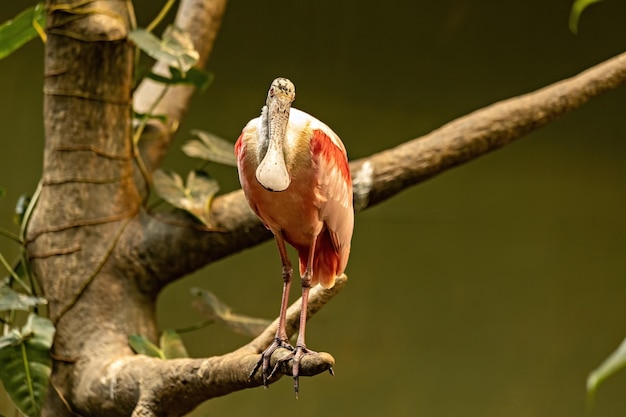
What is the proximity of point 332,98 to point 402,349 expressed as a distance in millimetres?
1065

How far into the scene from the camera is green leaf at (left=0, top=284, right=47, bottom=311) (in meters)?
2.11

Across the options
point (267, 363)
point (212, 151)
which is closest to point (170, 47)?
point (212, 151)

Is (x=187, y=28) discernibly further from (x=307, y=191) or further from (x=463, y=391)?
(x=463, y=391)

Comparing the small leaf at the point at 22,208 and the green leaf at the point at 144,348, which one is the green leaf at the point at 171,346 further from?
the small leaf at the point at 22,208

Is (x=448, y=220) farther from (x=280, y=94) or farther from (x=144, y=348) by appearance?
(x=280, y=94)

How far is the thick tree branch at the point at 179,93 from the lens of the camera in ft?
8.61

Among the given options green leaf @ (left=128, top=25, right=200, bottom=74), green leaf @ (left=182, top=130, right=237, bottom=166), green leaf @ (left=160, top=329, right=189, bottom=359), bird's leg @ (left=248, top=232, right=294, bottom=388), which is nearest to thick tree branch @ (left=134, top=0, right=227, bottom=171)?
green leaf @ (left=182, top=130, right=237, bottom=166)

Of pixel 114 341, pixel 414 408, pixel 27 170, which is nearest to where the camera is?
pixel 114 341

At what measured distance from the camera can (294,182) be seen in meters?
1.39

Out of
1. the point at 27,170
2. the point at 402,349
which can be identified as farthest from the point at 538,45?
the point at 27,170

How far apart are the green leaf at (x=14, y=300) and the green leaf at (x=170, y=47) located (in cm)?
71

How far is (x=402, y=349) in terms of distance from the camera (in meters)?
3.38

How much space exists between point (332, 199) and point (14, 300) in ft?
3.49

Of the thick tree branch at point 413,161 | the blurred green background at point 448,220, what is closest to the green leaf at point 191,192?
the thick tree branch at point 413,161
